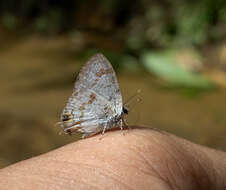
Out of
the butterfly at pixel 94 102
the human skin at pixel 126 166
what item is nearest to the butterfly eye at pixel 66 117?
the butterfly at pixel 94 102

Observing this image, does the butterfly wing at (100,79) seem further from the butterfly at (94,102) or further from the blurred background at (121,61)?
the blurred background at (121,61)

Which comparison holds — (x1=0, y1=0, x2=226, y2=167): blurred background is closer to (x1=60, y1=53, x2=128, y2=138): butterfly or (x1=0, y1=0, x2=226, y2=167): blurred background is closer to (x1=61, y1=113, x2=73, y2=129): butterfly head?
(x1=60, y1=53, x2=128, y2=138): butterfly

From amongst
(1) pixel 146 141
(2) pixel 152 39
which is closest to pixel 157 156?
(1) pixel 146 141

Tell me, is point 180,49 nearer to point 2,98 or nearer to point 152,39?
point 152,39

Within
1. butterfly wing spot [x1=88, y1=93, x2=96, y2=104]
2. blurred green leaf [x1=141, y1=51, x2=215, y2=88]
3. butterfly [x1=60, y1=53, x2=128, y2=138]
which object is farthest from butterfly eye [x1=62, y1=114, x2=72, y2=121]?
blurred green leaf [x1=141, y1=51, x2=215, y2=88]

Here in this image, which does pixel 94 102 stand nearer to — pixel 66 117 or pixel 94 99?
pixel 94 99

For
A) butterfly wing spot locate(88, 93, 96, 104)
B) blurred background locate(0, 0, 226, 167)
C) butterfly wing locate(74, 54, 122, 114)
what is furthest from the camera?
blurred background locate(0, 0, 226, 167)
